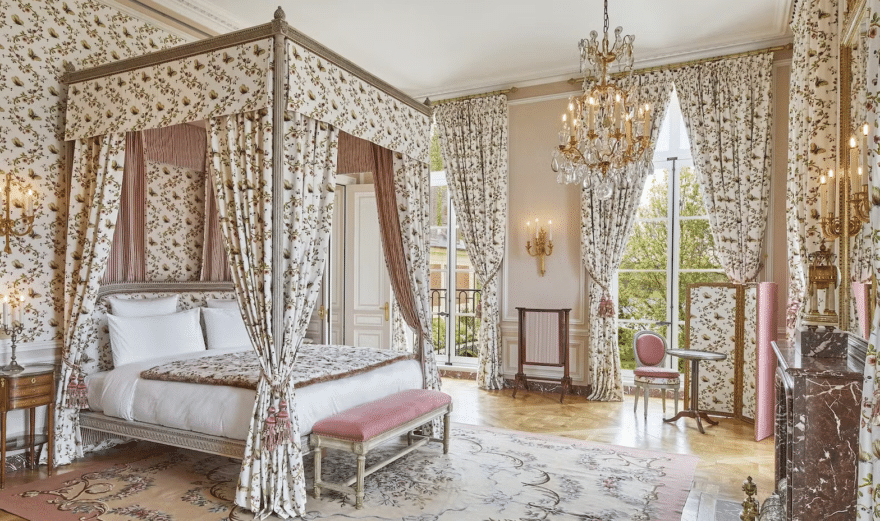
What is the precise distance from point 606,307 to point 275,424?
4285 millimetres

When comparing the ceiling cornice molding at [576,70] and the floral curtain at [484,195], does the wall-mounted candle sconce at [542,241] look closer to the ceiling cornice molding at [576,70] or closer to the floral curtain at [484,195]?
the floral curtain at [484,195]

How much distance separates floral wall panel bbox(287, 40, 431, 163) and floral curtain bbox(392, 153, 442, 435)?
0.46 ft

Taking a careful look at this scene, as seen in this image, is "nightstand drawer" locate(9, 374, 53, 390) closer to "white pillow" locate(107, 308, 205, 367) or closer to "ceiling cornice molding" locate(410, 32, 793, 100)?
"white pillow" locate(107, 308, 205, 367)

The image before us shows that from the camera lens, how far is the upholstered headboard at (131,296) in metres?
4.59

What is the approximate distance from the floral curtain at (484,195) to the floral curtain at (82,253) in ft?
13.3

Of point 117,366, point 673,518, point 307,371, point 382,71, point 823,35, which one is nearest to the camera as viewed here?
point 673,518

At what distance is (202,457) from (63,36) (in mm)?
3384

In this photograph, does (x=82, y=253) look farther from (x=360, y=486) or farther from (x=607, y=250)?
(x=607, y=250)

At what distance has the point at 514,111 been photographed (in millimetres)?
7270

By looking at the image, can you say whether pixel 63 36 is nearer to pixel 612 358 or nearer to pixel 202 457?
pixel 202 457

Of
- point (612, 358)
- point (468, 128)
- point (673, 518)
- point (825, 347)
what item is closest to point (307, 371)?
point (673, 518)

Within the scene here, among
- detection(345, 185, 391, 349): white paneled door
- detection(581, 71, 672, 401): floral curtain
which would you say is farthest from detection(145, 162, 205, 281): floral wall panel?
detection(581, 71, 672, 401): floral curtain

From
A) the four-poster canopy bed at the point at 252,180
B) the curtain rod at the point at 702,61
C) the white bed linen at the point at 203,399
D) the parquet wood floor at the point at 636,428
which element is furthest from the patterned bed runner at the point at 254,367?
the curtain rod at the point at 702,61

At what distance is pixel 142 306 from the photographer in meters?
4.85
